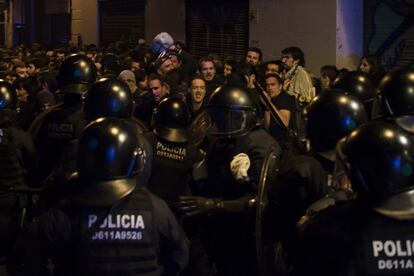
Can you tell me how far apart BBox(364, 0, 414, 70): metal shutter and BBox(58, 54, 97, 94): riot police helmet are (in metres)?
6.21

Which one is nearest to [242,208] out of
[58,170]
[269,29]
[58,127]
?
[58,170]

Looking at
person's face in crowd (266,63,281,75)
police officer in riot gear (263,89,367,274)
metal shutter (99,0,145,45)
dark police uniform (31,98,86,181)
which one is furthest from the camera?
metal shutter (99,0,145,45)

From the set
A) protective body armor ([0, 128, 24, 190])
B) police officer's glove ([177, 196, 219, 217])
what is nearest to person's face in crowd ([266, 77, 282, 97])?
protective body armor ([0, 128, 24, 190])

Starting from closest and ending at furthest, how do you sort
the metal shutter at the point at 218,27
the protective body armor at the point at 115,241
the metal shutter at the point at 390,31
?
the protective body armor at the point at 115,241, the metal shutter at the point at 390,31, the metal shutter at the point at 218,27

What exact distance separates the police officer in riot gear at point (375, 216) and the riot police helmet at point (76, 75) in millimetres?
3353

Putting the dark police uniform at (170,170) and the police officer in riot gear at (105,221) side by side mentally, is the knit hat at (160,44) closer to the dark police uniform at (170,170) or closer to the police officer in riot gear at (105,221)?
the dark police uniform at (170,170)

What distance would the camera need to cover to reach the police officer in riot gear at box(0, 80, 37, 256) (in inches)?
238

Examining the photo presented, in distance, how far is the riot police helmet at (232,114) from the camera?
5.04 meters

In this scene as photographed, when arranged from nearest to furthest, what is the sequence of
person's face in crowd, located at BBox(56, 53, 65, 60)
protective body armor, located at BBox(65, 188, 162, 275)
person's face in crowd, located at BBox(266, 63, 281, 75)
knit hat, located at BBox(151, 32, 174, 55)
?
protective body armor, located at BBox(65, 188, 162, 275)
person's face in crowd, located at BBox(266, 63, 281, 75)
knit hat, located at BBox(151, 32, 174, 55)
person's face in crowd, located at BBox(56, 53, 65, 60)

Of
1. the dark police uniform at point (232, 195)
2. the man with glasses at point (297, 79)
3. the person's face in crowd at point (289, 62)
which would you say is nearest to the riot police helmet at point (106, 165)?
the dark police uniform at point (232, 195)

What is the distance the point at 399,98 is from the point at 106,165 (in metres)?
2.13

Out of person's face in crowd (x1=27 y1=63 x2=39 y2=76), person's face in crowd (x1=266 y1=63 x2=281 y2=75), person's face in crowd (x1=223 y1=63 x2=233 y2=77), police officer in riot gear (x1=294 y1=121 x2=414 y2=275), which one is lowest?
police officer in riot gear (x1=294 y1=121 x2=414 y2=275)

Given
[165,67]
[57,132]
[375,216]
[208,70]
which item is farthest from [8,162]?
[165,67]

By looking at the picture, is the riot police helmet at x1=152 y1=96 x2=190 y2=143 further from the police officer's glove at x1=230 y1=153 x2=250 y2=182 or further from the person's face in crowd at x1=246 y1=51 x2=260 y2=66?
the person's face in crowd at x1=246 y1=51 x2=260 y2=66
